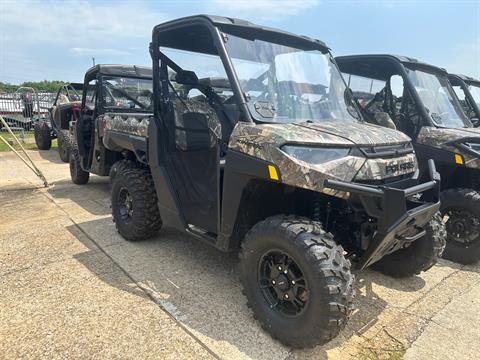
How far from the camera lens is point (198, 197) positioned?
3578 mm

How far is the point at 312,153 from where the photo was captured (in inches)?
99.7

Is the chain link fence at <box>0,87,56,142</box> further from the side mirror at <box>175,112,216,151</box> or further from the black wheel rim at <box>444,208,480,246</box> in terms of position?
the black wheel rim at <box>444,208,480,246</box>

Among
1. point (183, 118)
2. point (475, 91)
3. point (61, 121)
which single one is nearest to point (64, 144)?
point (61, 121)

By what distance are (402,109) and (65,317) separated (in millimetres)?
4564

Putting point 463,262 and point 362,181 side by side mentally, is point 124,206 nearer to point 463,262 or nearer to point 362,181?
point 362,181

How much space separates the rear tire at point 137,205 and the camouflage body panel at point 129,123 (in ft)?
1.55

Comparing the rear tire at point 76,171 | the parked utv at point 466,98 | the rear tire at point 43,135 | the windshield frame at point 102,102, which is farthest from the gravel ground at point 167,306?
the rear tire at point 43,135

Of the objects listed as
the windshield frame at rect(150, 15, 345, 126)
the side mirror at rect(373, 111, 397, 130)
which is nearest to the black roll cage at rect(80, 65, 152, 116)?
the windshield frame at rect(150, 15, 345, 126)

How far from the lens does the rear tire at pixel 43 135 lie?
11977mm

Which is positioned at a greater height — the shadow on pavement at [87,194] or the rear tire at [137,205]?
the rear tire at [137,205]

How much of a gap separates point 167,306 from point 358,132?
2000mm

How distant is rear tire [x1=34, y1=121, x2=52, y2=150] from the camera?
12.0 m

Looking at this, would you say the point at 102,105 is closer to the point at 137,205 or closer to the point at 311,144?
the point at 137,205

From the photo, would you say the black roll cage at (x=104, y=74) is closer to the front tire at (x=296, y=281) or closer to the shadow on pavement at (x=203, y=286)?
the shadow on pavement at (x=203, y=286)
